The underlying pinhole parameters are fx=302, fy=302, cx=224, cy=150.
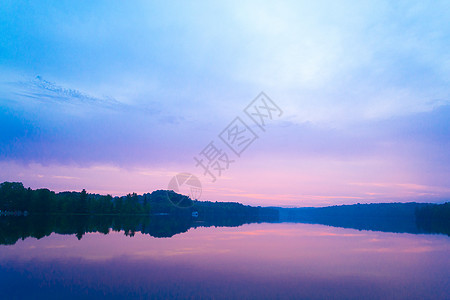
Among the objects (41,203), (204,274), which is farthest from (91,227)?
(41,203)

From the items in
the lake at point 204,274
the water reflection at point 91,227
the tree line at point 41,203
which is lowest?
the lake at point 204,274

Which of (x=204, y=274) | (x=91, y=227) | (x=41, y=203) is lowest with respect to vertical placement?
(x=204, y=274)

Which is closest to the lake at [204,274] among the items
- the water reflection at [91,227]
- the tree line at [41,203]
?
the water reflection at [91,227]

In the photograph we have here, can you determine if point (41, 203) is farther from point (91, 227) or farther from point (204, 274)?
point (204, 274)

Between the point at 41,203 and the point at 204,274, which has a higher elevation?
the point at 41,203

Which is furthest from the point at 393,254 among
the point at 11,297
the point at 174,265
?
the point at 11,297

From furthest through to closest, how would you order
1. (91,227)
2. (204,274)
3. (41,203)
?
(41,203) → (91,227) → (204,274)

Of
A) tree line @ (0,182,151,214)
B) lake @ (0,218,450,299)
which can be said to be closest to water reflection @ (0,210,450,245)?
lake @ (0,218,450,299)

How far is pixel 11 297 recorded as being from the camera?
1279cm

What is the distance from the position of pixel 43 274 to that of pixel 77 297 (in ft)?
16.3

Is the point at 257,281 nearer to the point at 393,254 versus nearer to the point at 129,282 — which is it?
the point at 129,282

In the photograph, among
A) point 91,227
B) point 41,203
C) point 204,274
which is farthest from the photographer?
point 41,203

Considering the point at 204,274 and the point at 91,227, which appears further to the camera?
the point at 91,227

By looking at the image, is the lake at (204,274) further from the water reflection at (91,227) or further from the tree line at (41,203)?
the tree line at (41,203)
